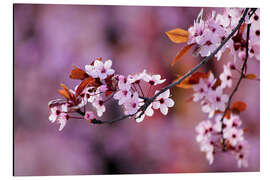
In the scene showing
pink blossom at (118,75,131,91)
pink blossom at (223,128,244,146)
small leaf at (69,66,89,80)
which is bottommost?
pink blossom at (223,128,244,146)

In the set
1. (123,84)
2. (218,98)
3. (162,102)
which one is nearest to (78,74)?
(123,84)

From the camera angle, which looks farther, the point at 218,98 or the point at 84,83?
the point at 218,98

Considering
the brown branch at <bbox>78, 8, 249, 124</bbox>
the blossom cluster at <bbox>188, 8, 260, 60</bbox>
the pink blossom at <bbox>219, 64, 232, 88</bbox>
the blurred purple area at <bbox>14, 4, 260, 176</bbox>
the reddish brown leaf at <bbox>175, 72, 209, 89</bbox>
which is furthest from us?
Result: the blurred purple area at <bbox>14, 4, 260, 176</bbox>

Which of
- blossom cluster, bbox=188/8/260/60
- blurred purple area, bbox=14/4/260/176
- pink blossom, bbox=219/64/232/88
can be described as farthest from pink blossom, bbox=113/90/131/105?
blurred purple area, bbox=14/4/260/176

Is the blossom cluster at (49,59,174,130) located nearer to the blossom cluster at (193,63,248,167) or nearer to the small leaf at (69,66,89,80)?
the small leaf at (69,66,89,80)

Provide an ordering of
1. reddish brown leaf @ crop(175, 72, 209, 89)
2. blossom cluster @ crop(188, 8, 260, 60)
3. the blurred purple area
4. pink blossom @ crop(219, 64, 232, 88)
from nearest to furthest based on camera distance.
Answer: blossom cluster @ crop(188, 8, 260, 60), reddish brown leaf @ crop(175, 72, 209, 89), pink blossom @ crop(219, 64, 232, 88), the blurred purple area

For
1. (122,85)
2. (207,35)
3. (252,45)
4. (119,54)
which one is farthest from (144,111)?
(119,54)

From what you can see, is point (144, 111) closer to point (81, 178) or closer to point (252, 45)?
point (252, 45)

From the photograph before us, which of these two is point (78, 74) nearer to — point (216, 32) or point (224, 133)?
point (216, 32)

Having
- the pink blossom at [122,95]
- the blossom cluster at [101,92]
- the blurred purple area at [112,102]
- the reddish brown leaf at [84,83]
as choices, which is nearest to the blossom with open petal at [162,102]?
the blossom cluster at [101,92]

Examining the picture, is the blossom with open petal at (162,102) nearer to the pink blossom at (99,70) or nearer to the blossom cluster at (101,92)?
the blossom cluster at (101,92)
